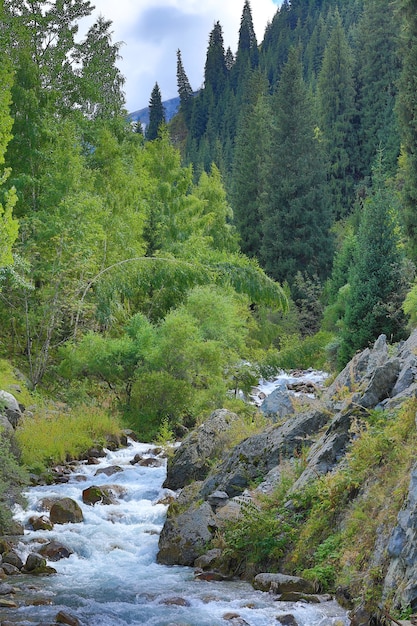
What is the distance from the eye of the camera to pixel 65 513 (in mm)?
9664

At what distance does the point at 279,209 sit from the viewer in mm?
39938

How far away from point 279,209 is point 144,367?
85.7ft

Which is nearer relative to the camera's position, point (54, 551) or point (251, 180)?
point (54, 551)

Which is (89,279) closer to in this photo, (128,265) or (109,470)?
(128,265)

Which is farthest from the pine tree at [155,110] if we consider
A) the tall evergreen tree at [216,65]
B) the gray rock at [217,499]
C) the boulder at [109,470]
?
the gray rock at [217,499]

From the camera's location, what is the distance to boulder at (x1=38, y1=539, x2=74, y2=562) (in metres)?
8.44

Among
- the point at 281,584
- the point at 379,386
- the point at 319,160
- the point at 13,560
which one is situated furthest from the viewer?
the point at 319,160

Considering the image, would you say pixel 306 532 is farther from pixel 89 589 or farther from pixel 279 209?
pixel 279 209

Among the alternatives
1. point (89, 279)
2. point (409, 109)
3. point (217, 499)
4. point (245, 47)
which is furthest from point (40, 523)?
point (245, 47)

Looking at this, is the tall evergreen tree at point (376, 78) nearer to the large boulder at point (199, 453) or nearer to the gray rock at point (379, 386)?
the large boulder at point (199, 453)

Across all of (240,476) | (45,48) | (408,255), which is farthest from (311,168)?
(240,476)

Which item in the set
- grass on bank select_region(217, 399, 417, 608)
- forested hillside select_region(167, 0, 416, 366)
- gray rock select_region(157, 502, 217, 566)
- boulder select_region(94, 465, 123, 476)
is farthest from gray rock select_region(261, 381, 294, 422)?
forested hillside select_region(167, 0, 416, 366)

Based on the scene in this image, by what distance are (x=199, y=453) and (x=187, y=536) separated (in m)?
2.48

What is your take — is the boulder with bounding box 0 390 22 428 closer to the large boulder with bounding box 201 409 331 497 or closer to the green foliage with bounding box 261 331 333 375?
the large boulder with bounding box 201 409 331 497
